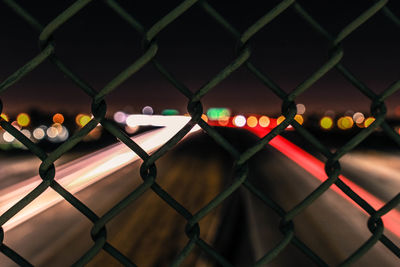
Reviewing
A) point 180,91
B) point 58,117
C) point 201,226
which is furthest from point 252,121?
point 180,91

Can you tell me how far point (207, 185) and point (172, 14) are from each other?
351 inches

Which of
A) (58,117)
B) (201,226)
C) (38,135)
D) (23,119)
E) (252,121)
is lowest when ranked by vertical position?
(201,226)

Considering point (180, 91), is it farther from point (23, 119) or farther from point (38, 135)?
point (23, 119)

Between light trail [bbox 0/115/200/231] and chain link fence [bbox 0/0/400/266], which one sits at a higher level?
light trail [bbox 0/115/200/231]

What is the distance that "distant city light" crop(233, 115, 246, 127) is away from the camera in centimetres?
9046

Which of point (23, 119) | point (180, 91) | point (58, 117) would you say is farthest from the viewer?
point (58, 117)

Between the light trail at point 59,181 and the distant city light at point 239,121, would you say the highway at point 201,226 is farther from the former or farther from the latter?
the distant city light at point 239,121

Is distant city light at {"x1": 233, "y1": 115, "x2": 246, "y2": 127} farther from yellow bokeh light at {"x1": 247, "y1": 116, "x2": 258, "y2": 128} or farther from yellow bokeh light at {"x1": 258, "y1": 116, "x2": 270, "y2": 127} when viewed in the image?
yellow bokeh light at {"x1": 258, "y1": 116, "x2": 270, "y2": 127}

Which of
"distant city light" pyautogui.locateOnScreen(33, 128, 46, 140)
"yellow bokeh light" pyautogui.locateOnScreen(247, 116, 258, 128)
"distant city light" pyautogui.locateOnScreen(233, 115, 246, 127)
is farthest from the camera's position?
"yellow bokeh light" pyautogui.locateOnScreen(247, 116, 258, 128)

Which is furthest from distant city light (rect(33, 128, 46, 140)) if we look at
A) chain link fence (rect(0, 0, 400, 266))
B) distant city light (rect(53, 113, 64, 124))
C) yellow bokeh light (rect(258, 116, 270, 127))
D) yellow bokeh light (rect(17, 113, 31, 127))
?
chain link fence (rect(0, 0, 400, 266))

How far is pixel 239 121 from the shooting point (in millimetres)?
93500

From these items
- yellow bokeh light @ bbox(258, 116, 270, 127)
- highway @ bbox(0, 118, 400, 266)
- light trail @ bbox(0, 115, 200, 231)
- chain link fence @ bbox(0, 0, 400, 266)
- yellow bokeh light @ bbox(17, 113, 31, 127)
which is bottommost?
chain link fence @ bbox(0, 0, 400, 266)

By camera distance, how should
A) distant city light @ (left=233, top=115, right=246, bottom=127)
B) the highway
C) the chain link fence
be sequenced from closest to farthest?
the chain link fence → the highway → distant city light @ (left=233, top=115, right=246, bottom=127)

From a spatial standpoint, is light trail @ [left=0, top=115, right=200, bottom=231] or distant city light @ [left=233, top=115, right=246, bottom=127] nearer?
light trail @ [left=0, top=115, right=200, bottom=231]
